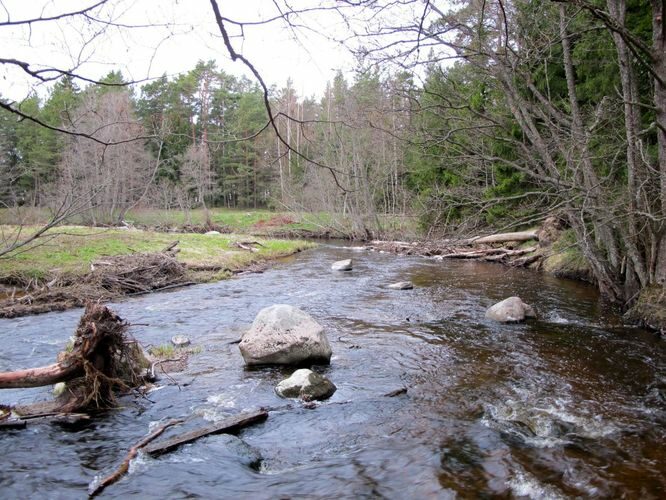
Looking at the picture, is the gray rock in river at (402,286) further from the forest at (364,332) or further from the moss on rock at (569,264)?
the moss on rock at (569,264)

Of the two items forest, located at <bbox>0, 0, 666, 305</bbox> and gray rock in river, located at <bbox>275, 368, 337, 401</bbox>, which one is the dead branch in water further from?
forest, located at <bbox>0, 0, 666, 305</bbox>

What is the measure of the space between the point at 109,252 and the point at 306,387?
44.1ft

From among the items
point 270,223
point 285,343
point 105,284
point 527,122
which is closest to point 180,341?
point 285,343

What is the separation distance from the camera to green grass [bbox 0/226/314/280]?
14102 millimetres

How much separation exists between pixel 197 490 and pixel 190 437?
856 mm

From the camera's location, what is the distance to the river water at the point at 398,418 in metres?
4.47

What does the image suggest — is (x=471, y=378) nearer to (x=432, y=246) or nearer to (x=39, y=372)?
(x=432, y=246)

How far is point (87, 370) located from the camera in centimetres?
567

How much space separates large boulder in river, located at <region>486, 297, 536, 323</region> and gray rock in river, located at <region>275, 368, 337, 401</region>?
5.13 m

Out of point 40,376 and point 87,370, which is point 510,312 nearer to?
point 87,370

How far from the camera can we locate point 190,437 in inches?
203

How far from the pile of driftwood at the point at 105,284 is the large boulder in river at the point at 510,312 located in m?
9.21

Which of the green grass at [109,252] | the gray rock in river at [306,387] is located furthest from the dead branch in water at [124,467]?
the green grass at [109,252]

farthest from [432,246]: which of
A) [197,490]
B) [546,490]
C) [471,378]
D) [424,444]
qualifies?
[197,490]
